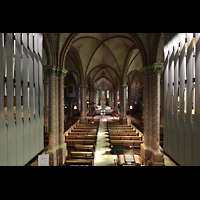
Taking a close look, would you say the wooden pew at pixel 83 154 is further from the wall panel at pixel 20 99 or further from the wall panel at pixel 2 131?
the wall panel at pixel 2 131

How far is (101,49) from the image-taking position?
45.6 ft

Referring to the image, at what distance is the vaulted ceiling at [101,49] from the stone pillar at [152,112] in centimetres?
71

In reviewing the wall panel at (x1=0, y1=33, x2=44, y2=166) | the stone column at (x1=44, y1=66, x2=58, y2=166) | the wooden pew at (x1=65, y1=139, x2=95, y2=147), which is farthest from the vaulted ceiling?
the wooden pew at (x1=65, y1=139, x2=95, y2=147)

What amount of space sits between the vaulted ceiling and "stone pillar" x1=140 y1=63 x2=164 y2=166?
71 cm

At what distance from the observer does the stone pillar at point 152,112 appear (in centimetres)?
654

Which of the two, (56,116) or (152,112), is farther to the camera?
(56,116)

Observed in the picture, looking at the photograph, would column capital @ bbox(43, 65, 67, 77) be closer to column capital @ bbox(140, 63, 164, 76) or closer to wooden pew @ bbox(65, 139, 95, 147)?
wooden pew @ bbox(65, 139, 95, 147)

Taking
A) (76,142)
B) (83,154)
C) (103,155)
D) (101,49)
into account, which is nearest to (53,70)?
(83,154)

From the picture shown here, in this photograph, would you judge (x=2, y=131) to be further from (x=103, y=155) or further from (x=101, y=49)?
(x=101, y=49)

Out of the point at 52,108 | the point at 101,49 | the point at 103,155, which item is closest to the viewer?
the point at 52,108

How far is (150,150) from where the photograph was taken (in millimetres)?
6652

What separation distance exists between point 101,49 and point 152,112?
1066 centimetres

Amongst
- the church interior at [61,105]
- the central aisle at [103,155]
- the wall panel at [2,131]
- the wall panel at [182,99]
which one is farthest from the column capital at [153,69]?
the wall panel at [2,131]
